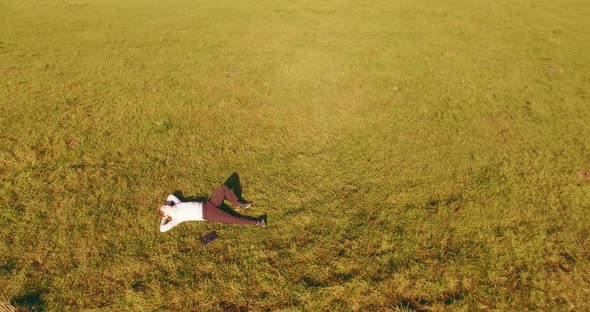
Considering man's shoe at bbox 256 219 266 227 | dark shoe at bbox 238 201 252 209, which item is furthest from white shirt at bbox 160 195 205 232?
man's shoe at bbox 256 219 266 227

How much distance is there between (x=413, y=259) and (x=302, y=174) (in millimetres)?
2483

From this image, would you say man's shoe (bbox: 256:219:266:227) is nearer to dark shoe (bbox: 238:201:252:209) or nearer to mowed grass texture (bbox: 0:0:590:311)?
mowed grass texture (bbox: 0:0:590:311)

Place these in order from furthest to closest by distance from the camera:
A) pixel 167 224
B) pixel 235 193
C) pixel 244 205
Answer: pixel 235 193
pixel 244 205
pixel 167 224

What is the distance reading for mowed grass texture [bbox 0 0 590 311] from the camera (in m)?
4.43

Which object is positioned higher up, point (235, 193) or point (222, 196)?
point (222, 196)

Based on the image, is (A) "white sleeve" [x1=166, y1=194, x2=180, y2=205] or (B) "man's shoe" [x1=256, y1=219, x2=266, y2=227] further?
(A) "white sleeve" [x1=166, y1=194, x2=180, y2=205]

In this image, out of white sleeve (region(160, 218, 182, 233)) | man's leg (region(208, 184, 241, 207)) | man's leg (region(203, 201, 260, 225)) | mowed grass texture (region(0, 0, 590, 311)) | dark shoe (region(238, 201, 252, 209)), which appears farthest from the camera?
dark shoe (region(238, 201, 252, 209))

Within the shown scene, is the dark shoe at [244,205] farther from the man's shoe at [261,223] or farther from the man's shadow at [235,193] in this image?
the man's shoe at [261,223]

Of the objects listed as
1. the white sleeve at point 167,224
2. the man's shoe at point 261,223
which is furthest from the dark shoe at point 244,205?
the white sleeve at point 167,224

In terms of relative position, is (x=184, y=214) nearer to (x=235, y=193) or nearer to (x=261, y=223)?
(x=235, y=193)

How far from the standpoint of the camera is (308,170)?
6.31 m

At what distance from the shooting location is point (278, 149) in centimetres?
685

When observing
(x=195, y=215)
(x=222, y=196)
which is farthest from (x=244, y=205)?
(x=195, y=215)

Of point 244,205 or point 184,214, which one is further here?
point 244,205
